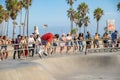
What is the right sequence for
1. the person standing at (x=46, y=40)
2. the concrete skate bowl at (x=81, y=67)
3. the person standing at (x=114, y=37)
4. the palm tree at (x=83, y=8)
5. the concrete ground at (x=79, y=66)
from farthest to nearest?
1. the palm tree at (x=83, y=8)
2. the person standing at (x=114, y=37)
3. the person standing at (x=46, y=40)
4. the concrete skate bowl at (x=81, y=67)
5. the concrete ground at (x=79, y=66)

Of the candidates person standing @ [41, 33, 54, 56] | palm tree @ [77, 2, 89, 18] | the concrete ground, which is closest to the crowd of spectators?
person standing @ [41, 33, 54, 56]

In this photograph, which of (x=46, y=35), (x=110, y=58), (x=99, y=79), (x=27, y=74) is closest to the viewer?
(x=27, y=74)

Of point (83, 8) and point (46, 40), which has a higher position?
point (83, 8)

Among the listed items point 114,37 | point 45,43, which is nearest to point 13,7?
point 114,37

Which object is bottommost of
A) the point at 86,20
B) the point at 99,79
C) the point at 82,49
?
the point at 99,79

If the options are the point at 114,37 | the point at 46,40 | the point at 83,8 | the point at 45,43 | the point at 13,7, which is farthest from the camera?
the point at 83,8

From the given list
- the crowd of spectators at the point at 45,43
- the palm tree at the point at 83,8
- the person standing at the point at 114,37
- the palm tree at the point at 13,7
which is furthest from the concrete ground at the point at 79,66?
the palm tree at the point at 83,8

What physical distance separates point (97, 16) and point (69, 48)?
75.3m

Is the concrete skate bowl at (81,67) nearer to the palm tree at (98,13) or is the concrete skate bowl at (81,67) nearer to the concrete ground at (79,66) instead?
the concrete ground at (79,66)

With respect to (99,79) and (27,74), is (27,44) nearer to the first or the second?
(99,79)

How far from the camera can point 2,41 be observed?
17359mm

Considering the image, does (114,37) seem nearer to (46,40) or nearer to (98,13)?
(46,40)

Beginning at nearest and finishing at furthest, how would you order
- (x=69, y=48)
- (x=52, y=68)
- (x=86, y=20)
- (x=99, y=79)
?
(x=99, y=79) → (x=52, y=68) → (x=69, y=48) → (x=86, y=20)


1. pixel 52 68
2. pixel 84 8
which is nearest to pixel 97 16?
pixel 84 8
